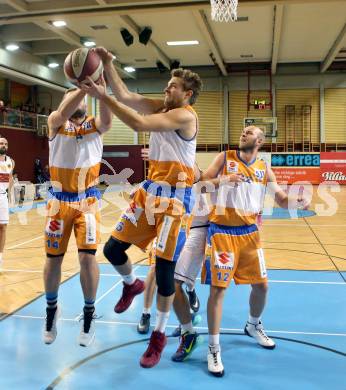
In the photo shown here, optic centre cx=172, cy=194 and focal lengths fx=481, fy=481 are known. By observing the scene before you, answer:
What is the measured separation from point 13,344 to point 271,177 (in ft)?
8.94

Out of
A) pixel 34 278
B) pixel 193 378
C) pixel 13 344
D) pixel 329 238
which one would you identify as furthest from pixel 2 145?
pixel 329 238

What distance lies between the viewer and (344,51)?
2158 cm

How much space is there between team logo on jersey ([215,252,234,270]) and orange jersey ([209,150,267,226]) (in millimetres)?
262

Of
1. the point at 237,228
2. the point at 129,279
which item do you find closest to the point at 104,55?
the point at 237,228

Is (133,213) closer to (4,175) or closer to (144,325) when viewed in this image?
(144,325)

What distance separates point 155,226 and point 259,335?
147cm

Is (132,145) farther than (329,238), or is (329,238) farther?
(132,145)

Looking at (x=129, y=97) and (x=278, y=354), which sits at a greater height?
(x=129, y=97)

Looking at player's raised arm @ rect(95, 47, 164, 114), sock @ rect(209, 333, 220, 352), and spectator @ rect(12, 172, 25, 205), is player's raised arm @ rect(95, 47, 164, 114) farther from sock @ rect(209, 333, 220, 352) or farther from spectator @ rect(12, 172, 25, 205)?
spectator @ rect(12, 172, 25, 205)

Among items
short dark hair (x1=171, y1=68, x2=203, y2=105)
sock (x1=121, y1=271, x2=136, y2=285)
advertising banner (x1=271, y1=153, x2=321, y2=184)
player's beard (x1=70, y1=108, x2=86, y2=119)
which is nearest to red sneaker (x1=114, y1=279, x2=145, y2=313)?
sock (x1=121, y1=271, x2=136, y2=285)

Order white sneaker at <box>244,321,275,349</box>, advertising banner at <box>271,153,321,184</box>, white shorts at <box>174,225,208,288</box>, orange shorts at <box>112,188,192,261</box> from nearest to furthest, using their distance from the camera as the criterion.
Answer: orange shorts at <box>112,188,192,261</box>
white sneaker at <box>244,321,275,349</box>
white shorts at <box>174,225,208,288</box>
advertising banner at <box>271,153,321,184</box>

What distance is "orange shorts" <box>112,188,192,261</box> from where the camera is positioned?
3.56 m

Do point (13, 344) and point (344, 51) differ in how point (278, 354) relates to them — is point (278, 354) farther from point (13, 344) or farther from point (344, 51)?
point (344, 51)

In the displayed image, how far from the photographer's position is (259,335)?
4285mm
